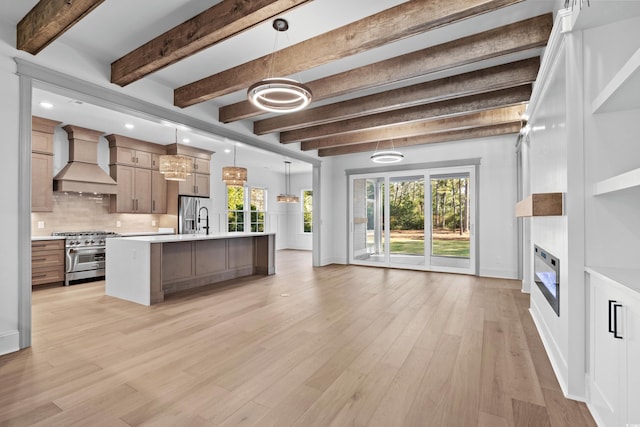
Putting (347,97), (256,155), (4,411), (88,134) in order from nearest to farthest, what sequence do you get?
(4,411) < (347,97) < (88,134) < (256,155)

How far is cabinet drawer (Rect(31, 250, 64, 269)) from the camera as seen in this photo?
529 centimetres

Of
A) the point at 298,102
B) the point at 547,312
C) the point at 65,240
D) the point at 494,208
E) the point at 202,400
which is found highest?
the point at 298,102

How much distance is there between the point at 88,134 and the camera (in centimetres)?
617

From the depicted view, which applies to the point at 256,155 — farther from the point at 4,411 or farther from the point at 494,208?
the point at 4,411

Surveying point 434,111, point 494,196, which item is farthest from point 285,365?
point 494,196

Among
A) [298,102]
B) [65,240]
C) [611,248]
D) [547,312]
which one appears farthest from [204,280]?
[611,248]

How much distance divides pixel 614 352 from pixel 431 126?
15.6ft

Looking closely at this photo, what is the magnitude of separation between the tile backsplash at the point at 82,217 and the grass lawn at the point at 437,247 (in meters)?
6.06

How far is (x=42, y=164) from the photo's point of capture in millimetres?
5547

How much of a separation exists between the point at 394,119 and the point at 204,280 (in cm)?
426

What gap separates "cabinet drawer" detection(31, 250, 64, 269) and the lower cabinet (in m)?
7.30

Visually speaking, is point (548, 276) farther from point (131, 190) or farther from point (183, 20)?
point (131, 190)

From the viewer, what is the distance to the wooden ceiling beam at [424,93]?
11.9 feet

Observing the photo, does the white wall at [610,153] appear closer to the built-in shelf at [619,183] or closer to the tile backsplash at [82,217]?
the built-in shelf at [619,183]
